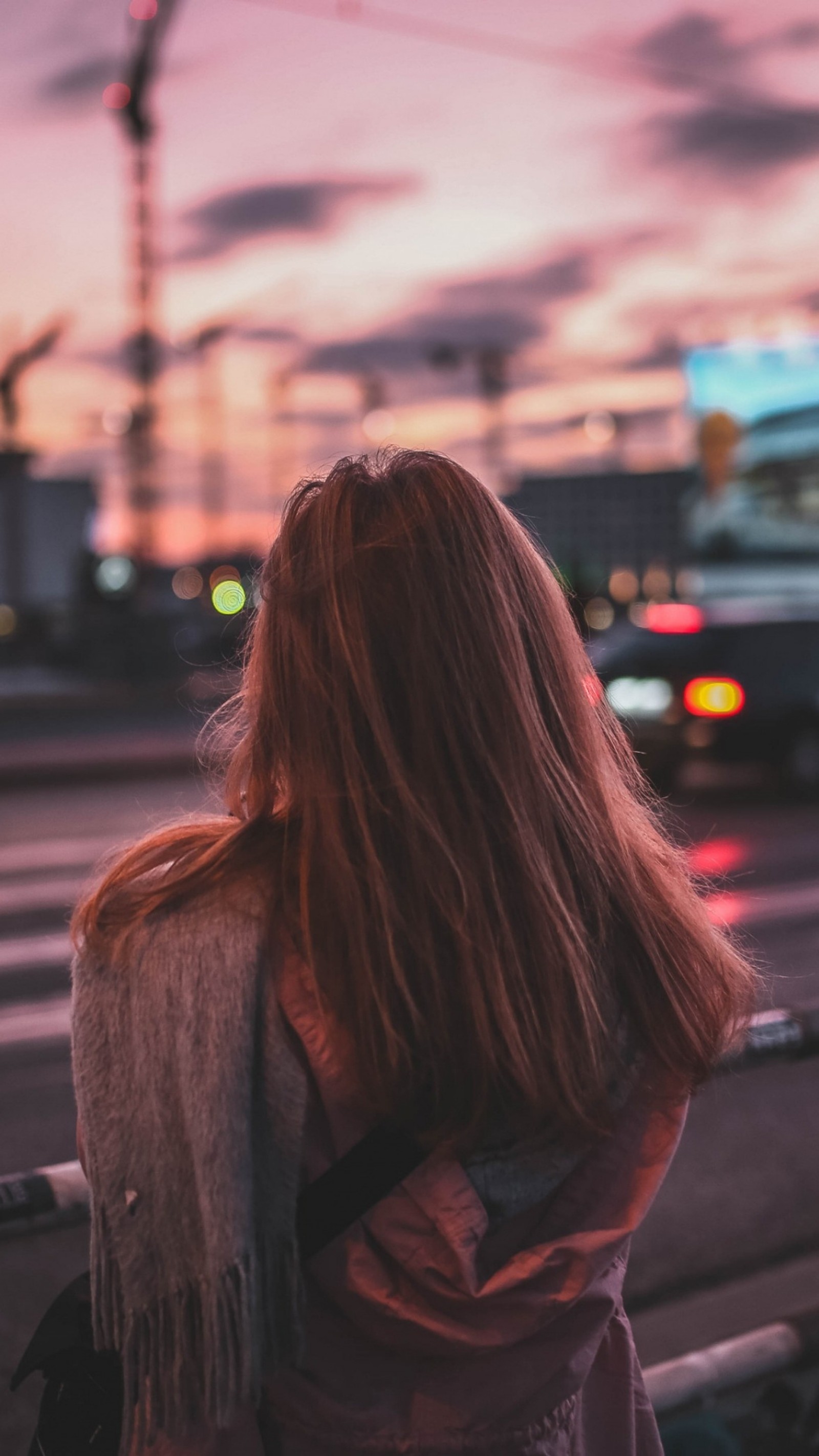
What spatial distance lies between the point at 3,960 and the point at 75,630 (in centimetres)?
2493

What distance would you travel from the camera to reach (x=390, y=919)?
1255mm

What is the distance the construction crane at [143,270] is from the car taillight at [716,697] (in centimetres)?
997

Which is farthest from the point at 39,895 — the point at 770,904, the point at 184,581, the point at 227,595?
the point at 184,581

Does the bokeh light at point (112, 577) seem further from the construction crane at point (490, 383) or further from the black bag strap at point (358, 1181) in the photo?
the black bag strap at point (358, 1181)

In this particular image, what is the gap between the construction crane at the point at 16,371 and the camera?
38.1m

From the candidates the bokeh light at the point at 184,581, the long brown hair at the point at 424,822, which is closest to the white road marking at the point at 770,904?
the long brown hair at the point at 424,822

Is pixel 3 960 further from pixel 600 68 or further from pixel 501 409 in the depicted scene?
pixel 501 409

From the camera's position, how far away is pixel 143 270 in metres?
19.9

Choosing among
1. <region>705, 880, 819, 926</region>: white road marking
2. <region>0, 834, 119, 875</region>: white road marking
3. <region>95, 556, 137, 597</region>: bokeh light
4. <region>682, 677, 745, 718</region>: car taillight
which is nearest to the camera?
<region>705, 880, 819, 926</region>: white road marking

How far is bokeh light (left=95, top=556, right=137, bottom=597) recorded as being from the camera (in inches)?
1307

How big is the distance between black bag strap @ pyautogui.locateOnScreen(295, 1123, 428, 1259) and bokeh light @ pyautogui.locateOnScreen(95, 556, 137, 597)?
106ft

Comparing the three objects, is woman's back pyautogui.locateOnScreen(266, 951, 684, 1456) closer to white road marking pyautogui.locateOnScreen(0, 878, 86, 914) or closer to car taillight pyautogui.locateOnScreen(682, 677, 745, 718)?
white road marking pyautogui.locateOnScreen(0, 878, 86, 914)

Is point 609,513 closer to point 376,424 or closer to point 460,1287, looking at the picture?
point 376,424

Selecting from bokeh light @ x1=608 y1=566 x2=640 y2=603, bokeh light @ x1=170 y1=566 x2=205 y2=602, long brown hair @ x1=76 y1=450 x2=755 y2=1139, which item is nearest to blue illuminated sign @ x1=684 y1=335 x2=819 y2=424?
long brown hair @ x1=76 y1=450 x2=755 y2=1139
